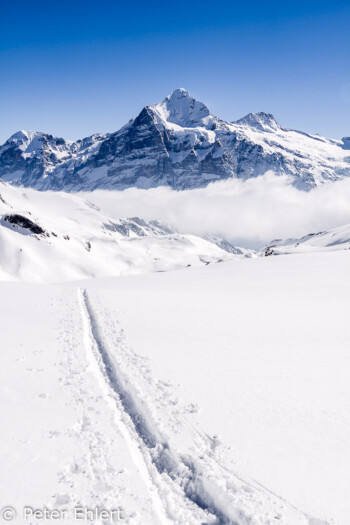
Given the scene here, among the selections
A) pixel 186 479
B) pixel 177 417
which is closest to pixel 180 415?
pixel 177 417

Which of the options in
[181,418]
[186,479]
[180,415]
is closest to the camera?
[186,479]

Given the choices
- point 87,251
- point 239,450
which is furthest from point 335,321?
point 87,251

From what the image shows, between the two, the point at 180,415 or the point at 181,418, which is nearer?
the point at 181,418

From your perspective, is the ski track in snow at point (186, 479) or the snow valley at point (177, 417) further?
the snow valley at point (177, 417)

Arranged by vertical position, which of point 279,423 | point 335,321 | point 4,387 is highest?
point 335,321

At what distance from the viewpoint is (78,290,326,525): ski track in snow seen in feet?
19.4

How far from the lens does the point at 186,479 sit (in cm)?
689

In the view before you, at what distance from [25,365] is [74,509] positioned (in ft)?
24.1

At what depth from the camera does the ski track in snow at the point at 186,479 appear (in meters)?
5.91

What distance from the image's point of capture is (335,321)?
714 inches

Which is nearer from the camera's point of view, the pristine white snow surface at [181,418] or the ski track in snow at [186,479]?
the ski track in snow at [186,479]

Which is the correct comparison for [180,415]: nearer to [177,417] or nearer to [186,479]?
[177,417]

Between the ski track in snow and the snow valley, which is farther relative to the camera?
the snow valley

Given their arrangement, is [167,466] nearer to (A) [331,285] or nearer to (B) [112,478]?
(B) [112,478]
